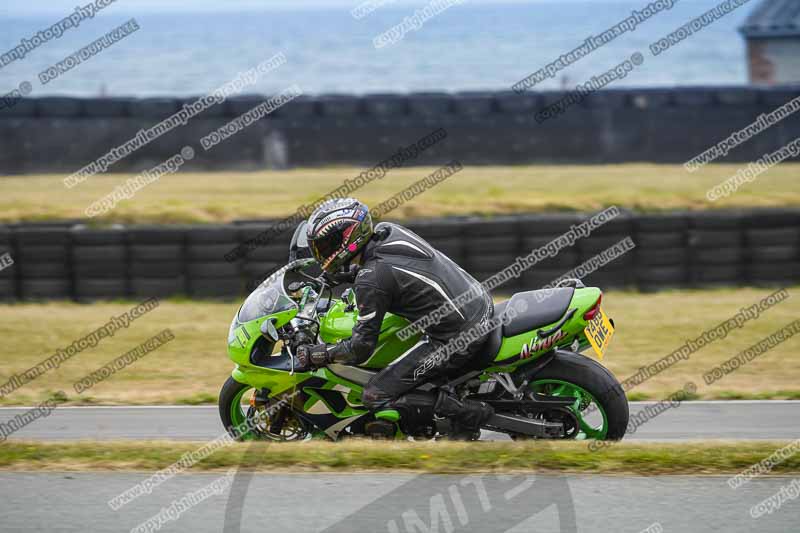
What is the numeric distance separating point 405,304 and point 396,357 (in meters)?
0.45

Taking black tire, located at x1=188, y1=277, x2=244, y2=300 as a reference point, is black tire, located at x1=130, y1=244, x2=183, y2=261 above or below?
above

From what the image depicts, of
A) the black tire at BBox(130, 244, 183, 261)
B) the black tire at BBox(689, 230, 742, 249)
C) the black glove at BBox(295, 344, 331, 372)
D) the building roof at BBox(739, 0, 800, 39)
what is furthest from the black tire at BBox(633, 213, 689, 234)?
the building roof at BBox(739, 0, 800, 39)

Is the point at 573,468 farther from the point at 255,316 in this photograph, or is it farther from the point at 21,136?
the point at 21,136

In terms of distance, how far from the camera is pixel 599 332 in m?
6.07

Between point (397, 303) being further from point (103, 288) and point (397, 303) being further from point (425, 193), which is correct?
point (425, 193)

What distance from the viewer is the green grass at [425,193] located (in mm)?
13602

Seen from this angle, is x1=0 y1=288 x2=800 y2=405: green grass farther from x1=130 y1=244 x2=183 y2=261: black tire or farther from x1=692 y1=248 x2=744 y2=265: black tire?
x1=130 y1=244 x2=183 y2=261: black tire

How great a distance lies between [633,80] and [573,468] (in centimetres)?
4466

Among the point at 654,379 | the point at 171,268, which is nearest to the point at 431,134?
the point at 171,268

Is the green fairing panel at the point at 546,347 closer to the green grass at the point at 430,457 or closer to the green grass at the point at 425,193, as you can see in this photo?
the green grass at the point at 430,457

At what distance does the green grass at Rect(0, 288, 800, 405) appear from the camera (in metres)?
8.46

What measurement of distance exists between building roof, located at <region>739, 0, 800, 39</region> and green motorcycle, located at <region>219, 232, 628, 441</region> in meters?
22.0

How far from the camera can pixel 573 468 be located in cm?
Result: 504

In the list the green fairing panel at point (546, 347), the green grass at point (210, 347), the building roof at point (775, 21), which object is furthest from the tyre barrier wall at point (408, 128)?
the green fairing panel at point (546, 347)
